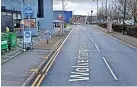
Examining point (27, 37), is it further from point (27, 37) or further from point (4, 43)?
point (4, 43)

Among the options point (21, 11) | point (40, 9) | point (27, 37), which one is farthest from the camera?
point (40, 9)

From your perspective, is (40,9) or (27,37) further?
(40,9)

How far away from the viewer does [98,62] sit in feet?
66.1

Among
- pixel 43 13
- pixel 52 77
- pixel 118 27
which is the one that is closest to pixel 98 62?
pixel 52 77

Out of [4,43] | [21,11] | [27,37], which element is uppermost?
[21,11]

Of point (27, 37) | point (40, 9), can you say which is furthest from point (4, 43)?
point (40, 9)

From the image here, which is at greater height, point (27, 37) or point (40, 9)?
point (40, 9)

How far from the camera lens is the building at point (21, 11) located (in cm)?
4466

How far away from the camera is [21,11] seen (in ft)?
157

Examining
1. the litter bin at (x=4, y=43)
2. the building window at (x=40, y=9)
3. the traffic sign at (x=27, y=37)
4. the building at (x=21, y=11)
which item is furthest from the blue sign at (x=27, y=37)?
the building window at (x=40, y=9)

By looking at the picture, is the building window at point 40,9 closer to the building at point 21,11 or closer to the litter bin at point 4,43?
the building at point 21,11

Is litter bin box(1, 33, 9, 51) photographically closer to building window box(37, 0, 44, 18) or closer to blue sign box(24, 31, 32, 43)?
blue sign box(24, 31, 32, 43)

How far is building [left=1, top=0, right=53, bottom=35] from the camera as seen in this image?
44.7 meters

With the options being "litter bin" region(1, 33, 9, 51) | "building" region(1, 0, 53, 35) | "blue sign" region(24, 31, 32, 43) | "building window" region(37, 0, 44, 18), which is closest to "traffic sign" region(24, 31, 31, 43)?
"blue sign" region(24, 31, 32, 43)
